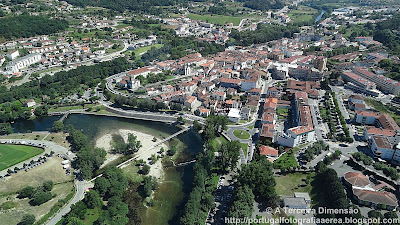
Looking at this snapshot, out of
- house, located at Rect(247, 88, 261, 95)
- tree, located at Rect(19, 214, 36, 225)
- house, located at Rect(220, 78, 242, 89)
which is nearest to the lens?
tree, located at Rect(19, 214, 36, 225)

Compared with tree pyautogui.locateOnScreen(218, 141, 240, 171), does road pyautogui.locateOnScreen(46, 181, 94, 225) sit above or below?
below

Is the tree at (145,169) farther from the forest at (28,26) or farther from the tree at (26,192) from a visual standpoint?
the forest at (28,26)

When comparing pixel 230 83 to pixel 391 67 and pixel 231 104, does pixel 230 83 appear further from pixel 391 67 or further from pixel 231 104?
pixel 391 67

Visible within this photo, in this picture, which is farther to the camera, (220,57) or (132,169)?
(220,57)

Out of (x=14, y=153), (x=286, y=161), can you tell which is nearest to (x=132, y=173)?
(x=14, y=153)

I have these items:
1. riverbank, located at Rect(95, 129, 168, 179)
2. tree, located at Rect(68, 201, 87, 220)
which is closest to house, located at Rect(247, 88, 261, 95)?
riverbank, located at Rect(95, 129, 168, 179)

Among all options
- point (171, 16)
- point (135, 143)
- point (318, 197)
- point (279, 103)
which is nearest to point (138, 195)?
point (135, 143)

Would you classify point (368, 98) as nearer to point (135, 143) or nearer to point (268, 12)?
point (135, 143)

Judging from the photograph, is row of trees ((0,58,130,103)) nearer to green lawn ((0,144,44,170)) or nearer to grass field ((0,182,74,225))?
green lawn ((0,144,44,170))
